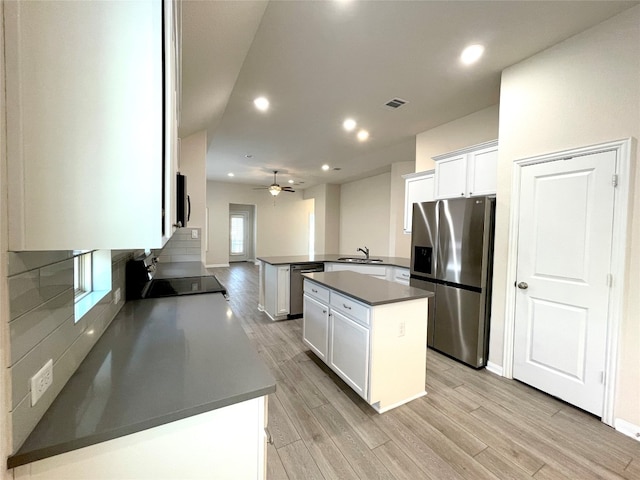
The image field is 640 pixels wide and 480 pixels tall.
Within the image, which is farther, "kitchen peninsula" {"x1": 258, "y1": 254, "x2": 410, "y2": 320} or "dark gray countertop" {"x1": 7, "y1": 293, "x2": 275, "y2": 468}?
"kitchen peninsula" {"x1": 258, "y1": 254, "x2": 410, "y2": 320}

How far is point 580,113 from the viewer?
83.5 inches

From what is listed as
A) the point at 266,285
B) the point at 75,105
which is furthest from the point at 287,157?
the point at 75,105

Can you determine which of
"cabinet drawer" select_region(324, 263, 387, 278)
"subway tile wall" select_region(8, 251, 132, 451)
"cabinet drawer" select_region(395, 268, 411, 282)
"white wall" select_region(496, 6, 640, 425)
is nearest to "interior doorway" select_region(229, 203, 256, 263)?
"cabinet drawer" select_region(324, 263, 387, 278)

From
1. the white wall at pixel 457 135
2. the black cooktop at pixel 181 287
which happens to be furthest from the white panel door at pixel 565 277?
the black cooktop at pixel 181 287

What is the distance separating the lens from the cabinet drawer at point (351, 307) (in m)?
2.04

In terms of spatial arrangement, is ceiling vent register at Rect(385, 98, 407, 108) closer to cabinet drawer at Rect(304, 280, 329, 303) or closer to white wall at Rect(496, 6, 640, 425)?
white wall at Rect(496, 6, 640, 425)

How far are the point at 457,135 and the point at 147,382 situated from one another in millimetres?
4197

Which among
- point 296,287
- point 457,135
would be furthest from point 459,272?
point 296,287

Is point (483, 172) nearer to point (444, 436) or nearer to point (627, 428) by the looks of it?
point (627, 428)

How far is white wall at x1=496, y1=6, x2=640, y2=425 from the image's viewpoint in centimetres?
186

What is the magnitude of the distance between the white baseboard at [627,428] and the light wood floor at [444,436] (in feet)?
0.19

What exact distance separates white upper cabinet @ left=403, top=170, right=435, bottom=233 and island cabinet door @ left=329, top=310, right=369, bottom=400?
7.14ft

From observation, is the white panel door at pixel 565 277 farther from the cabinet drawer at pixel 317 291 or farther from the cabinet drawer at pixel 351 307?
the cabinet drawer at pixel 317 291

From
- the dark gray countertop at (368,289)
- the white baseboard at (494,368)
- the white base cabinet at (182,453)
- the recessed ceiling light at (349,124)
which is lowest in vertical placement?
the white baseboard at (494,368)
